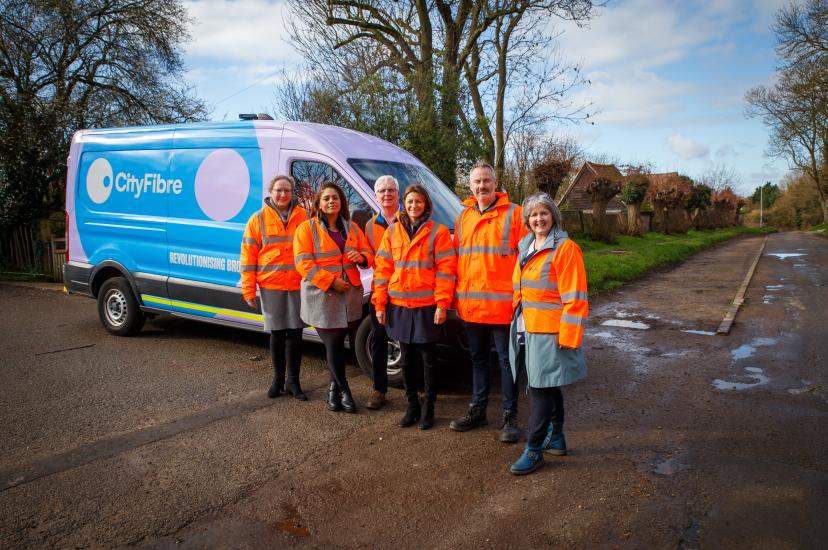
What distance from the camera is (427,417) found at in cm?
487

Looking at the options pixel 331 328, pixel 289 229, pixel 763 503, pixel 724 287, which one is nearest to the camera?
pixel 763 503

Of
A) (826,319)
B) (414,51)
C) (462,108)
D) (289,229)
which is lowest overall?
(826,319)

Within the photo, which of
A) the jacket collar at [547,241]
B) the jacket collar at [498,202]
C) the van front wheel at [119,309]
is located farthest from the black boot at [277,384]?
the van front wheel at [119,309]

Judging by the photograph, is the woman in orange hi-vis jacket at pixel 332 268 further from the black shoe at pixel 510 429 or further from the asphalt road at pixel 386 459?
the black shoe at pixel 510 429

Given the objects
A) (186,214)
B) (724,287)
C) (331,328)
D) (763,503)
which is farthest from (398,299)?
(724,287)

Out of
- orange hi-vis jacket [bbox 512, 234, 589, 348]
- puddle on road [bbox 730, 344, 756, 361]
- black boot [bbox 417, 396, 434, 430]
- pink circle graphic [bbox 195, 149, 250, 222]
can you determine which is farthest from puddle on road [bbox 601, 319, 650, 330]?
pink circle graphic [bbox 195, 149, 250, 222]

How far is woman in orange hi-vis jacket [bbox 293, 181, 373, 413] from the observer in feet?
16.6

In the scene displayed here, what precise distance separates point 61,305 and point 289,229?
7181 millimetres

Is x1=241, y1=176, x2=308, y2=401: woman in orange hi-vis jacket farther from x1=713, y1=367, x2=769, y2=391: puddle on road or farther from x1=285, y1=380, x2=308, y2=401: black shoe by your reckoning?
x1=713, y1=367, x2=769, y2=391: puddle on road

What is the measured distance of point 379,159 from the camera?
6.44 meters

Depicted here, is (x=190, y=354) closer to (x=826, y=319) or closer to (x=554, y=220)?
(x=554, y=220)

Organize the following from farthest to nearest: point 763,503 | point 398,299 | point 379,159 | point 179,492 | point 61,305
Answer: point 61,305, point 379,159, point 398,299, point 179,492, point 763,503

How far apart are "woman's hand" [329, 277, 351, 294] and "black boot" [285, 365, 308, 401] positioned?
3.35ft

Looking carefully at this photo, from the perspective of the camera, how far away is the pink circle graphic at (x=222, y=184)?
21.6 ft
